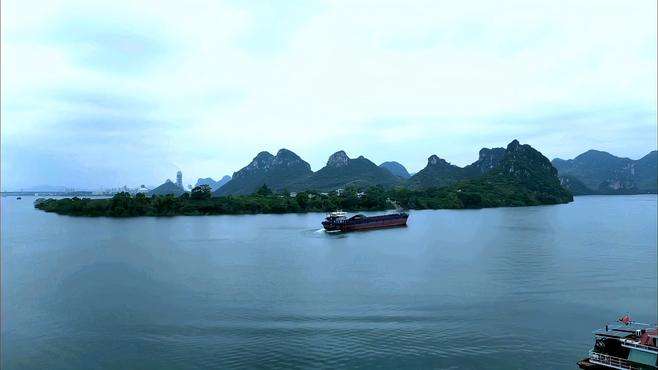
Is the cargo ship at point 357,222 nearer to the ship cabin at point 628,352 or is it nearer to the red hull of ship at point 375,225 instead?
the red hull of ship at point 375,225

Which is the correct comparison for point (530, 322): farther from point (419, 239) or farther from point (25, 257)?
point (25, 257)

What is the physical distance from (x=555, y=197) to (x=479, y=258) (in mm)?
126311

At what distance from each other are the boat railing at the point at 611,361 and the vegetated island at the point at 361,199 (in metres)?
91.1

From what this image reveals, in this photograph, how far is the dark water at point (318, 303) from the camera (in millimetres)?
19109

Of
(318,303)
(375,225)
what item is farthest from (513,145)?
(318,303)

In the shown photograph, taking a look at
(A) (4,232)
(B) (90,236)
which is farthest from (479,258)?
(A) (4,232)

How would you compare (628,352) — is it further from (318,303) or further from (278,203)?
(278,203)

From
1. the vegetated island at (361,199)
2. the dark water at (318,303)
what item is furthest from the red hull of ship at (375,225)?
the vegetated island at (361,199)

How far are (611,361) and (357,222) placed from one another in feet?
171

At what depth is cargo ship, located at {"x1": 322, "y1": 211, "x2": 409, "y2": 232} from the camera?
64.5 meters

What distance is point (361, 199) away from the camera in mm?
112312

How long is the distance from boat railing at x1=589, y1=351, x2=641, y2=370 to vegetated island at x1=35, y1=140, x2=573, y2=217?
91053mm

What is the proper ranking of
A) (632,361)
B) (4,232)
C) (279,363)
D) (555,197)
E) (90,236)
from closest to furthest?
(632,361) < (279,363) < (90,236) < (4,232) < (555,197)

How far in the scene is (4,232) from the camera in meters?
67.8
